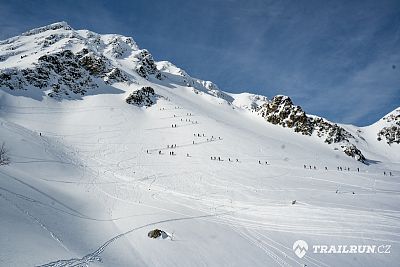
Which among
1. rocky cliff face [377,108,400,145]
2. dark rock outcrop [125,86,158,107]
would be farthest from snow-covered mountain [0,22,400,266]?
rocky cliff face [377,108,400,145]

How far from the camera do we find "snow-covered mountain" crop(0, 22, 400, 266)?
740 inches

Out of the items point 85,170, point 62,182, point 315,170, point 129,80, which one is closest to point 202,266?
point 62,182

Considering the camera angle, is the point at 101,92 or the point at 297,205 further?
the point at 101,92

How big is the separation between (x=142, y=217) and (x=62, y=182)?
11.1m

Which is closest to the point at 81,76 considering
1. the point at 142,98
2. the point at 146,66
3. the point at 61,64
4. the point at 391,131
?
the point at 61,64

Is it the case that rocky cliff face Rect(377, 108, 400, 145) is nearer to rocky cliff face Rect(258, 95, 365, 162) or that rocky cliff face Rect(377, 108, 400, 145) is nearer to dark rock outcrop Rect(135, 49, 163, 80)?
rocky cliff face Rect(258, 95, 365, 162)

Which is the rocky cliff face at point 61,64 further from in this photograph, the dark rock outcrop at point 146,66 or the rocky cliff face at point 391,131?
the rocky cliff face at point 391,131

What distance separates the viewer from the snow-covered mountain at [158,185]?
18.8 meters

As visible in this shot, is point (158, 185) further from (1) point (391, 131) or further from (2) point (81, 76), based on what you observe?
(1) point (391, 131)

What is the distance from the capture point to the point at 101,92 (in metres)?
81.6

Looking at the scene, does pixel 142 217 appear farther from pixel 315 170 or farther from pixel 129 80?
pixel 129 80

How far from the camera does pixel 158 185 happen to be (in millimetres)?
34062

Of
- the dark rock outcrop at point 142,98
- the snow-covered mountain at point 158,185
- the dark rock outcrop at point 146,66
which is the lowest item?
the snow-covered mountain at point 158,185

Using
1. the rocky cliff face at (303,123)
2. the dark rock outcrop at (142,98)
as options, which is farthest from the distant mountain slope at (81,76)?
the dark rock outcrop at (142,98)
